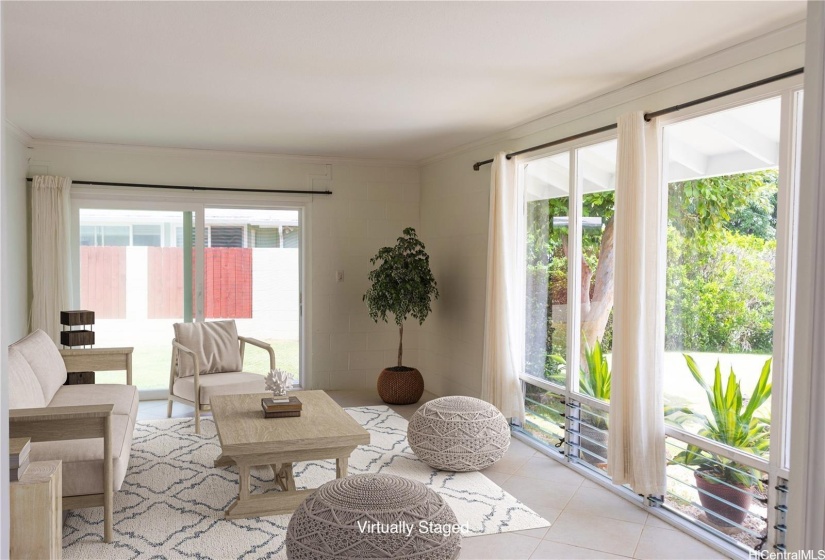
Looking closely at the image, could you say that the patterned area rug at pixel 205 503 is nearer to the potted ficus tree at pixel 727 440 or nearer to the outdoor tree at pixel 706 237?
the potted ficus tree at pixel 727 440

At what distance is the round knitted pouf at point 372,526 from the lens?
2.46 metres

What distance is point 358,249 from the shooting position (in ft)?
22.5

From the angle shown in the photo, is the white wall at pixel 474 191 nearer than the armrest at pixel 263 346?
Yes

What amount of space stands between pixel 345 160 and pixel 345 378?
236cm

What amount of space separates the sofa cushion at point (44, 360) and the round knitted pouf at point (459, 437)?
2.30 metres

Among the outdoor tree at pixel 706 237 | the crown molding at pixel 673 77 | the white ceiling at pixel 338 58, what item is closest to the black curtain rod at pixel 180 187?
the white ceiling at pixel 338 58

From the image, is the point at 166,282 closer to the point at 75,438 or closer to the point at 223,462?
the point at 223,462

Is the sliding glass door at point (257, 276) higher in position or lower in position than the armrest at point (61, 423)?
higher

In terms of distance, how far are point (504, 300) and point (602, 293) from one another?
0.99 m

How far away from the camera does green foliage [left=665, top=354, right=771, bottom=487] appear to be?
295cm

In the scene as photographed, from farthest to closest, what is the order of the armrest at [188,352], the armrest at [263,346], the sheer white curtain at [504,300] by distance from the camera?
the armrest at [263,346] < the sheer white curtain at [504,300] < the armrest at [188,352]

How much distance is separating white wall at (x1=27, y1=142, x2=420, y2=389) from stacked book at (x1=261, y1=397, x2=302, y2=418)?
9.83 ft

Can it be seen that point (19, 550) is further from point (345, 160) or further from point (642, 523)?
point (345, 160)

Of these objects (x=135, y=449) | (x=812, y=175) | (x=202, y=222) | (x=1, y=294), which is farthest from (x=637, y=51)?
(x=202, y=222)
